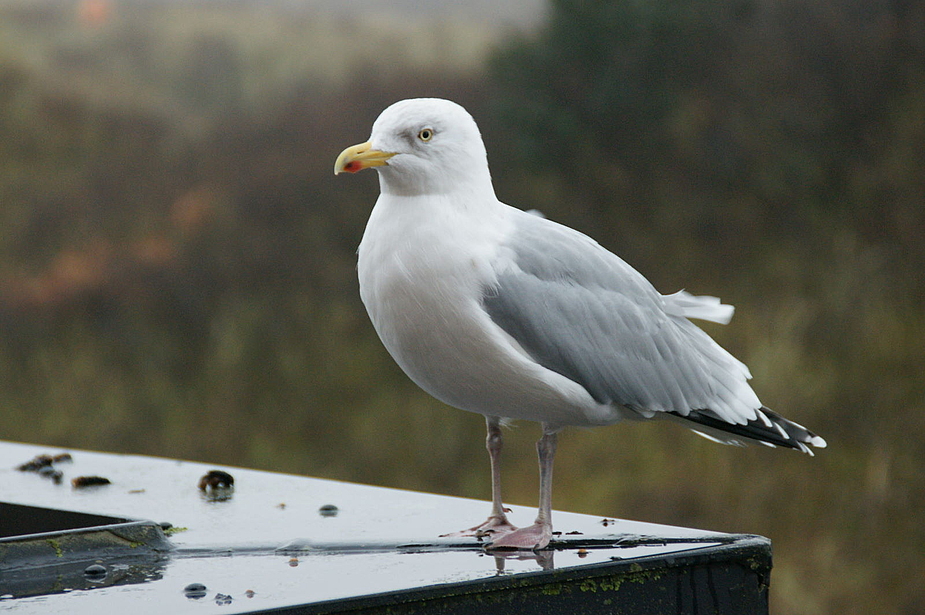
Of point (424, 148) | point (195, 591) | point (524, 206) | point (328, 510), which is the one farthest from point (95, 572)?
point (524, 206)

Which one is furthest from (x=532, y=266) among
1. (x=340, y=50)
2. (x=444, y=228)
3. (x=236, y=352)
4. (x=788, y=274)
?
(x=340, y=50)

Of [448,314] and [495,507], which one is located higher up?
[448,314]

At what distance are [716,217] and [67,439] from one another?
13.4ft

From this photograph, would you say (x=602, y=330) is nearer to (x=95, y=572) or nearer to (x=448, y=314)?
(x=448, y=314)

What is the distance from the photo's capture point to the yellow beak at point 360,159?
5.20 feet

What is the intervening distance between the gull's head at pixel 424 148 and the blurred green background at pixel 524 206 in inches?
157

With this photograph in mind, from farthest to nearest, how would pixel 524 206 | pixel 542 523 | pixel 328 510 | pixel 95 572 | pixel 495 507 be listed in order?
1. pixel 524 206
2. pixel 328 510
3. pixel 495 507
4. pixel 542 523
5. pixel 95 572

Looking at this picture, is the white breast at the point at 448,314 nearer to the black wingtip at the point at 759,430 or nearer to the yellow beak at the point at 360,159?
the yellow beak at the point at 360,159

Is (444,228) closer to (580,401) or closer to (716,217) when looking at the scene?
(580,401)

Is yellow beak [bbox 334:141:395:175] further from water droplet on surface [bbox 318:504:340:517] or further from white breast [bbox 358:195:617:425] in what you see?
water droplet on surface [bbox 318:504:340:517]

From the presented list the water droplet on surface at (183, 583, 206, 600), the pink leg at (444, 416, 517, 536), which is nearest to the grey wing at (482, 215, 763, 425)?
the pink leg at (444, 416, 517, 536)

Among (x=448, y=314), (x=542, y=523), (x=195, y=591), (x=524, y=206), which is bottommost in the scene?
(x=195, y=591)

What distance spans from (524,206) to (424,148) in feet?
16.3

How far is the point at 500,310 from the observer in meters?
1.64
